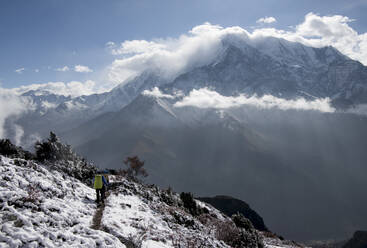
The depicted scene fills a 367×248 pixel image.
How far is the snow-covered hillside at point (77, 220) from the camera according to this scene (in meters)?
11.6

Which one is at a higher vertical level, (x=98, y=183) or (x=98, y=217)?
(x=98, y=183)

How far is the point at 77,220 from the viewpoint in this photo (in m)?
14.8

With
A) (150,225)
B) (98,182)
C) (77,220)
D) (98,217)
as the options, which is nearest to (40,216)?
(77,220)

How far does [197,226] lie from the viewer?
76.5 ft

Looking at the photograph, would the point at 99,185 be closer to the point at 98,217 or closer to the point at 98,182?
the point at 98,182

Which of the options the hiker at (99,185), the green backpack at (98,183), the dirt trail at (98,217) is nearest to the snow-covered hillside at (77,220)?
the dirt trail at (98,217)

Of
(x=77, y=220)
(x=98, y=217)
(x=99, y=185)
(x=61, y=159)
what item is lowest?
(x=77, y=220)

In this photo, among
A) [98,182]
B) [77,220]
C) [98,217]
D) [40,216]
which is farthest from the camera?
[98,182]

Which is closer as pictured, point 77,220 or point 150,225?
point 77,220

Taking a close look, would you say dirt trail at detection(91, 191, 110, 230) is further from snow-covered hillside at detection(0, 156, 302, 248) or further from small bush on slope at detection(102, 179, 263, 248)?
small bush on slope at detection(102, 179, 263, 248)

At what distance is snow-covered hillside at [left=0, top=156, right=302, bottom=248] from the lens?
11.6 metres

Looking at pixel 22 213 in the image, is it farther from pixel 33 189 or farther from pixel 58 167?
pixel 58 167

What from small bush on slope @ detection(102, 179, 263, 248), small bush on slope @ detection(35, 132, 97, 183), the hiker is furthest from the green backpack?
small bush on slope @ detection(35, 132, 97, 183)

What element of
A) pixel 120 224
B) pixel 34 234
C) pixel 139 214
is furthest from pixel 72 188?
pixel 34 234
